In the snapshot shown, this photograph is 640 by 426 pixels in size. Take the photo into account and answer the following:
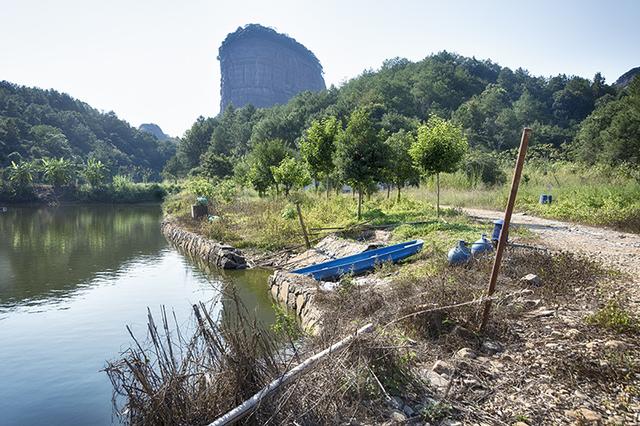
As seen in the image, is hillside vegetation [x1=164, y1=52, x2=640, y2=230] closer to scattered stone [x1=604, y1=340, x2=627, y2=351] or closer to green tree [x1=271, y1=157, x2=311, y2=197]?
green tree [x1=271, y1=157, x2=311, y2=197]

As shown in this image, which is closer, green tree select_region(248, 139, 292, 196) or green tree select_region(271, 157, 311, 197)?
green tree select_region(271, 157, 311, 197)

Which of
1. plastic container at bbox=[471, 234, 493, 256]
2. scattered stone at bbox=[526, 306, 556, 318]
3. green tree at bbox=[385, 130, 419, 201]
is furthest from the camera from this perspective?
green tree at bbox=[385, 130, 419, 201]

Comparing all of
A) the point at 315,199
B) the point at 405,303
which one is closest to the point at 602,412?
the point at 405,303

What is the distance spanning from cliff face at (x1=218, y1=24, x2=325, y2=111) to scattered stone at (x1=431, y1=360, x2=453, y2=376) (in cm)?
17312

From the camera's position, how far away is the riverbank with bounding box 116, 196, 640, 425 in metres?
3.88

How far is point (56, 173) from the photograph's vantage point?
53.9 meters

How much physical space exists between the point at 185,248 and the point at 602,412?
1939cm

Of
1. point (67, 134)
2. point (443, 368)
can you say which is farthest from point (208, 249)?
point (67, 134)

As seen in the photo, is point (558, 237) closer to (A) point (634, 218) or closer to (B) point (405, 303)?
(A) point (634, 218)

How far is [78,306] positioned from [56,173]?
5017cm

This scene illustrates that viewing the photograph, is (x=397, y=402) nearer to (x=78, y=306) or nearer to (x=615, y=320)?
(x=615, y=320)

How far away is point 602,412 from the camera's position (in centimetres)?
376

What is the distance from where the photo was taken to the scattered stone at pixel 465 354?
4.86 meters

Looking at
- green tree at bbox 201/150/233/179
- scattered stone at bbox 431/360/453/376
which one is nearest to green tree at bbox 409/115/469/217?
scattered stone at bbox 431/360/453/376
